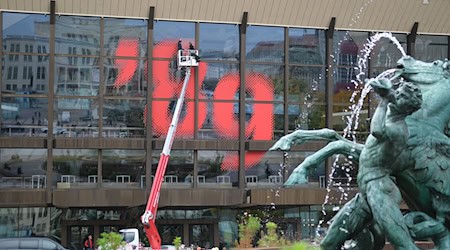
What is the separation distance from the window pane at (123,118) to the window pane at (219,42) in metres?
3.67

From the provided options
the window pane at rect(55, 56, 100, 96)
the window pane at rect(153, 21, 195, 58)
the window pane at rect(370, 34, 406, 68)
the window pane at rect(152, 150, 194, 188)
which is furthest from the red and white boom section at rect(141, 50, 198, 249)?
the window pane at rect(370, 34, 406, 68)

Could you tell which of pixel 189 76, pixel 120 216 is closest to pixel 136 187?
pixel 120 216

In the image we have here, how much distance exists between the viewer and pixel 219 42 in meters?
38.7

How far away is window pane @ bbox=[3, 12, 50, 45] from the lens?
36719mm

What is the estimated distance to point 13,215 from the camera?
1483 inches

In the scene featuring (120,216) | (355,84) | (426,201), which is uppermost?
(355,84)

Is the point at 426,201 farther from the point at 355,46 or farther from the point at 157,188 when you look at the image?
the point at 355,46

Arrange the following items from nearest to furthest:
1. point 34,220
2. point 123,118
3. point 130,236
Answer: point 130,236, point 123,118, point 34,220

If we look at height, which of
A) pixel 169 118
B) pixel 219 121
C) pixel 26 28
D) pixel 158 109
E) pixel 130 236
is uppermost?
pixel 26 28

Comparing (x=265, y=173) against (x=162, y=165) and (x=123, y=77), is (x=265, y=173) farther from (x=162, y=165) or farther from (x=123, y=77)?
(x=123, y=77)

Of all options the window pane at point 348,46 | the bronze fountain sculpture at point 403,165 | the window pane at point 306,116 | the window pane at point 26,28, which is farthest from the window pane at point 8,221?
the bronze fountain sculpture at point 403,165

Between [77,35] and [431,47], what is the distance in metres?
16.3

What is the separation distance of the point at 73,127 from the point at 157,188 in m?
6.01

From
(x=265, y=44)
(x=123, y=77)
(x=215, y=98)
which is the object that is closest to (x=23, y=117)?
(x=123, y=77)
